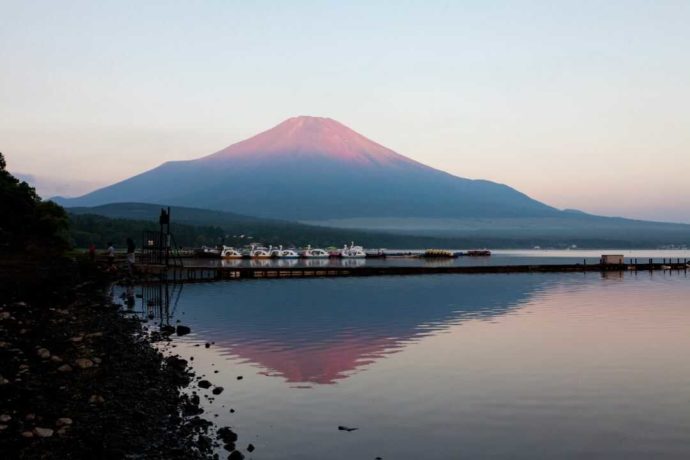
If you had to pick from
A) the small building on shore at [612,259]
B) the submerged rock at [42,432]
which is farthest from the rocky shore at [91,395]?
the small building on shore at [612,259]

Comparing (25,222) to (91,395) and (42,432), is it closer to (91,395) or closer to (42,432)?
(91,395)

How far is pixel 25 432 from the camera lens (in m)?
17.3

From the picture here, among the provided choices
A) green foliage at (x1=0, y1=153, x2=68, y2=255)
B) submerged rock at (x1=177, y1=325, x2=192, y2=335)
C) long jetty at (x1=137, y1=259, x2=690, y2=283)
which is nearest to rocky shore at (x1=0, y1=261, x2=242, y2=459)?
submerged rock at (x1=177, y1=325, x2=192, y2=335)

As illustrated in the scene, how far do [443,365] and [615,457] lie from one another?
13.6 meters

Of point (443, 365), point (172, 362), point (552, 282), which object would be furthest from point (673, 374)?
point (552, 282)

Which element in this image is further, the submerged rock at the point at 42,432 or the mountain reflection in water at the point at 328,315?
the mountain reflection in water at the point at 328,315

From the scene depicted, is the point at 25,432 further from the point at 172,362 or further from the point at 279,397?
the point at 172,362

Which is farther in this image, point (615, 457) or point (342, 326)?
point (342, 326)

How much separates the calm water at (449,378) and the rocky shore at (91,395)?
1732 millimetres

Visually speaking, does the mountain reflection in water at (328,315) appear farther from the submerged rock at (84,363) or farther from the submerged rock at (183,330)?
the submerged rock at (84,363)

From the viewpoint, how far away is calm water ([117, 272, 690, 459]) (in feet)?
66.7

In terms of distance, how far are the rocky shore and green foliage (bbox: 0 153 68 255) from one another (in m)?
41.7

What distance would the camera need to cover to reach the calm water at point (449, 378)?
20328 millimetres

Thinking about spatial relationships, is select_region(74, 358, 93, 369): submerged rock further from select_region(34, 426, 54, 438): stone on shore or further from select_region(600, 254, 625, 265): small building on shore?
select_region(600, 254, 625, 265): small building on shore
